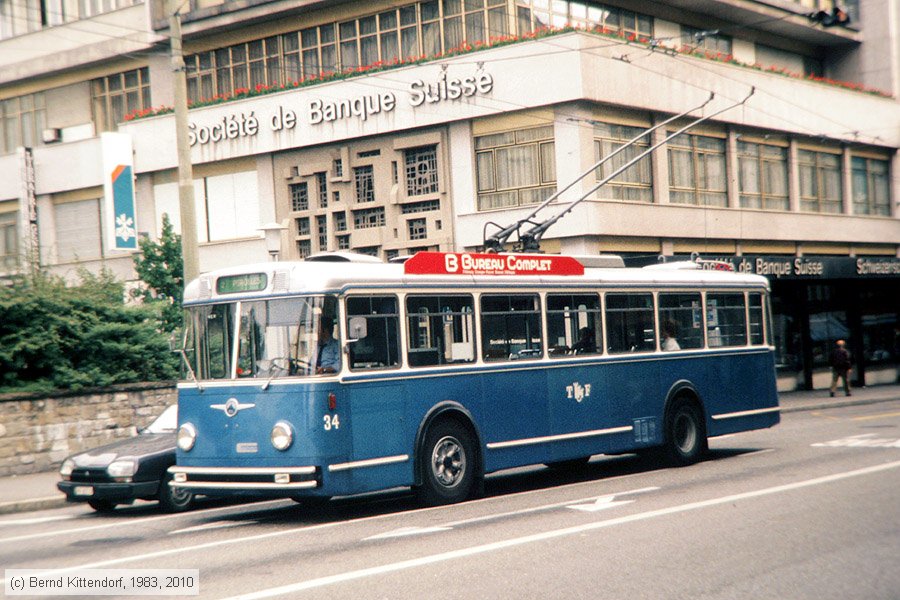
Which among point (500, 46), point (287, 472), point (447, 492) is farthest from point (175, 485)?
point (500, 46)

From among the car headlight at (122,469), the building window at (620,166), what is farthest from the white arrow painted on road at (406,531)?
the building window at (620,166)

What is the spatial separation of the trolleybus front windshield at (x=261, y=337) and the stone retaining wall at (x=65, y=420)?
800cm

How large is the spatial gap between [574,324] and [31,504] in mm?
7920

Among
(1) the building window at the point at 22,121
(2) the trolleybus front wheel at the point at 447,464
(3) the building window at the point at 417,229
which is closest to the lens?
(2) the trolleybus front wheel at the point at 447,464

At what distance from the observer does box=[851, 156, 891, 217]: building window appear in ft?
Result: 143

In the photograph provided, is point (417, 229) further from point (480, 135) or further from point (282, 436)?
point (282, 436)

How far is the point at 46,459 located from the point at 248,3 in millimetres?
20437

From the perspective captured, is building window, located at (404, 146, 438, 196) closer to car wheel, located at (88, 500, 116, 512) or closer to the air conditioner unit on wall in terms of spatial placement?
the air conditioner unit on wall

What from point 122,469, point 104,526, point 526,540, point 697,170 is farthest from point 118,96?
point 526,540

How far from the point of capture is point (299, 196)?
35906 mm

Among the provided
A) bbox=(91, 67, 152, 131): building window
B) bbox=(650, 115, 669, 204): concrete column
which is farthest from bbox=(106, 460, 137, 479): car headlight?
bbox=(91, 67, 152, 131): building window

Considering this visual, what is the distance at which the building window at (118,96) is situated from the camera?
133 ft

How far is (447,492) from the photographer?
13.3 metres

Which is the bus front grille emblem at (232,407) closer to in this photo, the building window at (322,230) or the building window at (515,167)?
the building window at (515,167)
